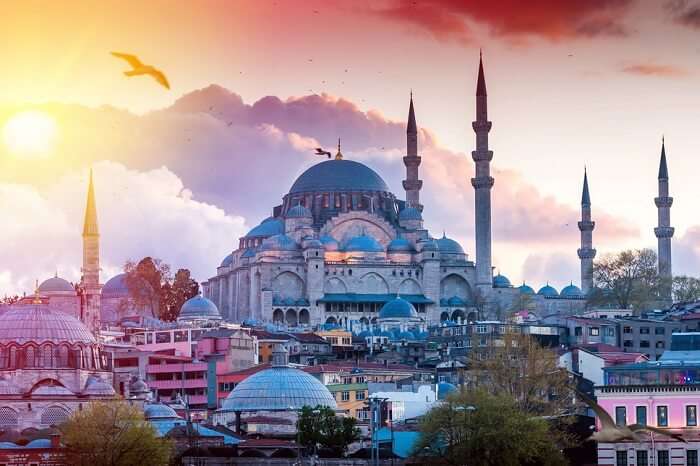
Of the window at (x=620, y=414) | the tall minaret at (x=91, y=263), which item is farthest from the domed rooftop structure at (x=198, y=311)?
the window at (x=620, y=414)

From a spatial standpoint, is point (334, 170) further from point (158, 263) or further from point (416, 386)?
point (416, 386)

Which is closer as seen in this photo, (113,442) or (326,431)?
(113,442)

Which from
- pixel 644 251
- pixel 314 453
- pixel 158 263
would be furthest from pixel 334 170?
pixel 314 453

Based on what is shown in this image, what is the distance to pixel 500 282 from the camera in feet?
325

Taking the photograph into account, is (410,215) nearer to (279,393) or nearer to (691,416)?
(279,393)

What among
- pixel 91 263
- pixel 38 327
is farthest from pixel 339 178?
pixel 38 327

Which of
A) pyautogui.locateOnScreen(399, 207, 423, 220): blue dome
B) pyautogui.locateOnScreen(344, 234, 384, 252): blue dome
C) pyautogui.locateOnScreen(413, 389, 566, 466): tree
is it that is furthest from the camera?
pyautogui.locateOnScreen(399, 207, 423, 220): blue dome

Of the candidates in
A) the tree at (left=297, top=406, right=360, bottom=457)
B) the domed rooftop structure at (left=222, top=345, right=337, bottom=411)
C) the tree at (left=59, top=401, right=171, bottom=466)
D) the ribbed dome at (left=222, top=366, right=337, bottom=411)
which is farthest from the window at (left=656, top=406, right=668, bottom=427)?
the ribbed dome at (left=222, top=366, right=337, bottom=411)

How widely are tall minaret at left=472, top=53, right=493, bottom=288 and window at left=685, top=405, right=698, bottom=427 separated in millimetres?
46621

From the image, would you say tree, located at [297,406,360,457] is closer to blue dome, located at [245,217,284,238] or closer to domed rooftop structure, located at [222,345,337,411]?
domed rooftop structure, located at [222,345,337,411]

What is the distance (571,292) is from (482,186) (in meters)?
9.73

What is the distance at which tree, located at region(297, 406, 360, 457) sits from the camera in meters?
49.9

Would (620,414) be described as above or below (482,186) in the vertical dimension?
below

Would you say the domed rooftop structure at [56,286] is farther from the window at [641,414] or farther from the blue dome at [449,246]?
the window at [641,414]
